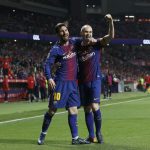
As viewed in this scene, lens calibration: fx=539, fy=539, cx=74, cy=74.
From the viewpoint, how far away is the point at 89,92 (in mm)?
9945

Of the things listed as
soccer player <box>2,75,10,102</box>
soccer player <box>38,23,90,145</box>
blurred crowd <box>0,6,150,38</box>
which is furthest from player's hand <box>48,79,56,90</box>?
blurred crowd <box>0,6,150,38</box>

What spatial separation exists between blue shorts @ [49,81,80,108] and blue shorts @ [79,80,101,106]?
0.95 ft

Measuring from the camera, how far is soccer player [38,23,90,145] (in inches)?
374

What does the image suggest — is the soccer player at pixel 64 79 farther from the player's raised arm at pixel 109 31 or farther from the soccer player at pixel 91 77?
the player's raised arm at pixel 109 31

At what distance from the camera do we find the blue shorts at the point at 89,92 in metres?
9.87

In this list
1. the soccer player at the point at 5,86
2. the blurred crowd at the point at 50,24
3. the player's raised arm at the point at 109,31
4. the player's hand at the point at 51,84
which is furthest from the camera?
the blurred crowd at the point at 50,24

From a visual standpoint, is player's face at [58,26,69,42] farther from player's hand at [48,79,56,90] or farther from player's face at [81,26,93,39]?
player's hand at [48,79,56,90]

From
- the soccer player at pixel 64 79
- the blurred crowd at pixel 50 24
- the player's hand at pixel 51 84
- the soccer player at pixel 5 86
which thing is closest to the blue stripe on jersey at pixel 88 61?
the soccer player at pixel 64 79

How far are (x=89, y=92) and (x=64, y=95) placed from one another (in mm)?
615

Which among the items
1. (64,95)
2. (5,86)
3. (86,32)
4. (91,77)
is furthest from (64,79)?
(5,86)

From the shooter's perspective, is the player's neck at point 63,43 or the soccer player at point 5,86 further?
the soccer player at point 5,86

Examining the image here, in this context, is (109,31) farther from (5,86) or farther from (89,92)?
(5,86)

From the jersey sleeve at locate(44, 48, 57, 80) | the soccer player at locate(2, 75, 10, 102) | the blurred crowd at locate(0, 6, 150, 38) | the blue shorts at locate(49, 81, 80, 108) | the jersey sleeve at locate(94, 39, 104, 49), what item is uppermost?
the blurred crowd at locate(0, 6, 150, 38)

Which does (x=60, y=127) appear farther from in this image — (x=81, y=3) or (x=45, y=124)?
(x=81, y=3)
